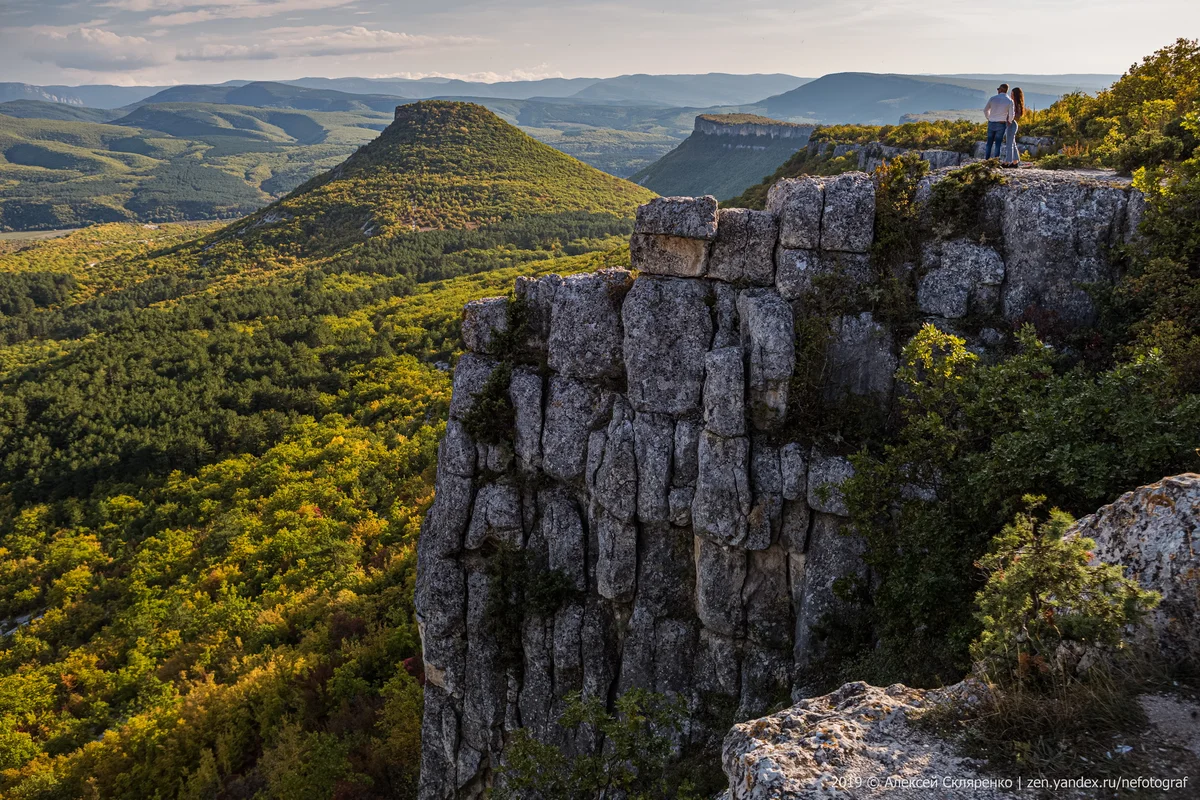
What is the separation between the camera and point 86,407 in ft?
264

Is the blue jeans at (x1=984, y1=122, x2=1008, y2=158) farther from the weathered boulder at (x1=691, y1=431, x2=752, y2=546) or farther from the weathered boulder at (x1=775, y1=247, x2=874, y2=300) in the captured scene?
the weathered boulder at (x1=691, y1=431, x2=752, y2=546)

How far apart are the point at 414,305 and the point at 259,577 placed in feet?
218

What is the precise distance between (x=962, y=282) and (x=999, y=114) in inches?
378

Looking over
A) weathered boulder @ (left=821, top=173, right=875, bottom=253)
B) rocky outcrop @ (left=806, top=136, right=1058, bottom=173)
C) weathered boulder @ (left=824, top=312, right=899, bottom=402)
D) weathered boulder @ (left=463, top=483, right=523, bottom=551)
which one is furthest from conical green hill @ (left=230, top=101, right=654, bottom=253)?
weathered boulder @ (left=824, top=312, right=899, bottom=402)

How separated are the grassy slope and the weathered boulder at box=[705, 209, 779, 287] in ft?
80.9

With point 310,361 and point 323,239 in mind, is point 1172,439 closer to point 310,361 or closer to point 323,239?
point 310,361

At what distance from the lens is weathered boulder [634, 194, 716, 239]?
20.0 meters

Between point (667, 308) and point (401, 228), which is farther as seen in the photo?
point (401, 228)

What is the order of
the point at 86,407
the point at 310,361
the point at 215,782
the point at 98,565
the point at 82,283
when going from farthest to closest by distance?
the point at 82,283 < the point at 310,361 < the point at 86,407 < the point at 98,565 < the point at 215,782

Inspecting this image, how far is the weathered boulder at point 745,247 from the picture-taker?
2011 centimetres

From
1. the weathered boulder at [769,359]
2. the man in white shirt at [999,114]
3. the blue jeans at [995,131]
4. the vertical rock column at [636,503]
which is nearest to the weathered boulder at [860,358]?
the vertical rock column at [636,503]

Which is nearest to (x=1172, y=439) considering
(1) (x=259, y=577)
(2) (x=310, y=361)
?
(1) (x=259, y=577)

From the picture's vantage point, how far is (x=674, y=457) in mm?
20188

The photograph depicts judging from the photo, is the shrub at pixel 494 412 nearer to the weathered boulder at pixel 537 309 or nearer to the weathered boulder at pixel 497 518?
the weathered boulder at pixel 537 309
